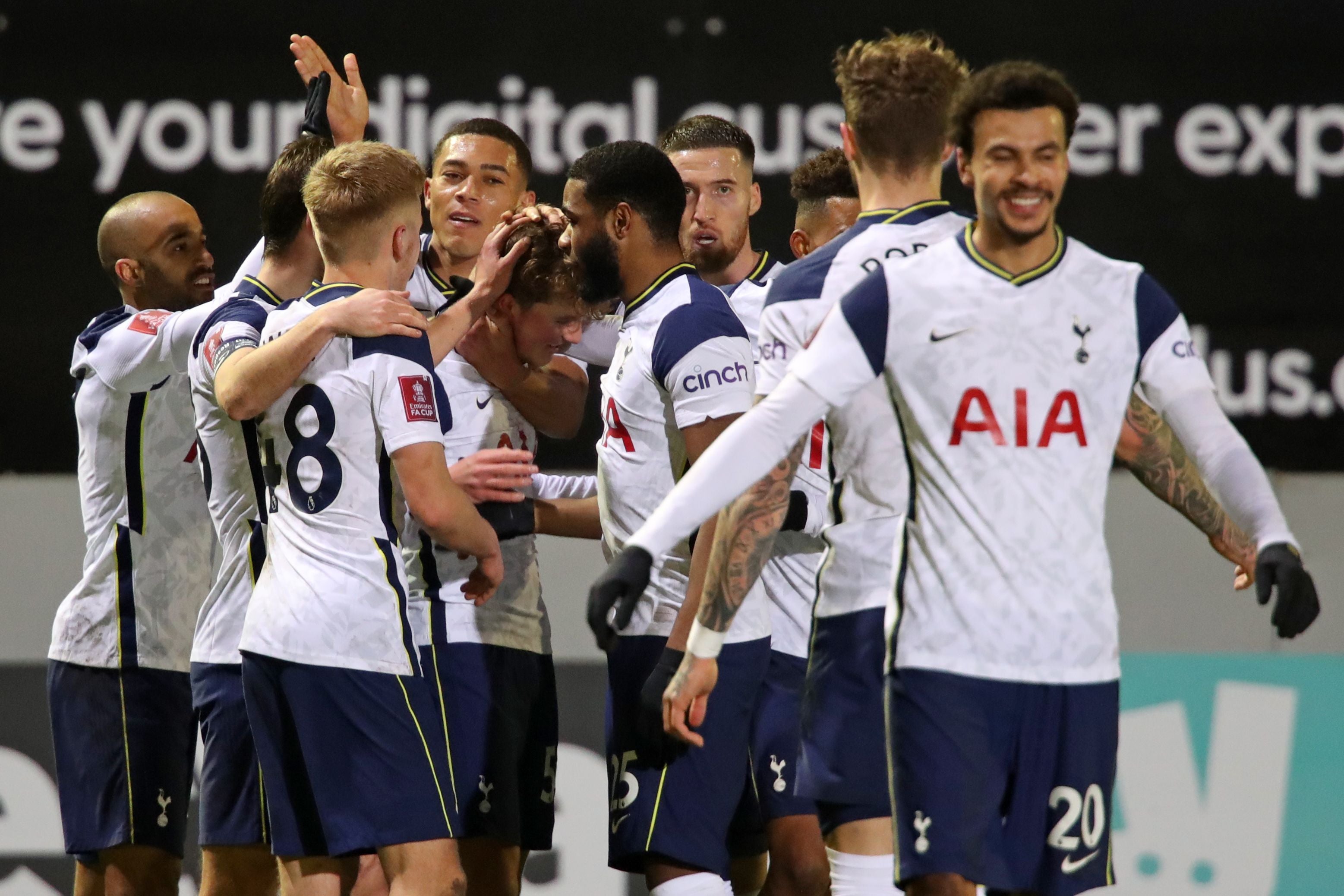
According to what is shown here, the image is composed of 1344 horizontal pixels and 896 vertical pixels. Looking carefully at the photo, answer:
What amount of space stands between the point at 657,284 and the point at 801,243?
1667 mm

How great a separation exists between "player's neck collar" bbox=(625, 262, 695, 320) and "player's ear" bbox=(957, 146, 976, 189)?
2.90 ft

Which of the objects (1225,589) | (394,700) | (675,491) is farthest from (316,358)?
(1225,589)

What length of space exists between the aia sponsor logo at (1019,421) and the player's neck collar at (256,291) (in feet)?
6.15

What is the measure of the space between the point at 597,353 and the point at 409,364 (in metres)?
1.36

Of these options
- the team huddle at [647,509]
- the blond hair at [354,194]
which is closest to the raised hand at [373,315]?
the team huddle at [647,509]

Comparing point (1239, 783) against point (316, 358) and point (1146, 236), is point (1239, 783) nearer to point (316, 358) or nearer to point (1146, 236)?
point (1146, 236)

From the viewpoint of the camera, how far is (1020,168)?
8.77 feet

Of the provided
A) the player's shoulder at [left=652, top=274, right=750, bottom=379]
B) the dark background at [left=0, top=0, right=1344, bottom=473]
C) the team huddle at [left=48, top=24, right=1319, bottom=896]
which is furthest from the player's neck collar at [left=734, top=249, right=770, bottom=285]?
the player's shoulder at [left=652, top=274, right=750, bottom=379]

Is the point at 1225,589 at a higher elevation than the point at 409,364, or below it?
below

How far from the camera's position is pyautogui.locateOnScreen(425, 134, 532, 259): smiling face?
4500 millimetres

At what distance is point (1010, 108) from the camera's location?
2699 millimetres

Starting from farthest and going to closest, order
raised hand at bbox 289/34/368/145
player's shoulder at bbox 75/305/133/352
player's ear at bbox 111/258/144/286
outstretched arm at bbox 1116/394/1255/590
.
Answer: raised hand at bbox 289/34/368/145
player's ear at bbox 111/258/144/286
player's shoulder at bbox 75/305/133/352
outstretched arm at bbox 1116/394/1255/590

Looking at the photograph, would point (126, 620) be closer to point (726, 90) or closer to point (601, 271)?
point (601, 271)

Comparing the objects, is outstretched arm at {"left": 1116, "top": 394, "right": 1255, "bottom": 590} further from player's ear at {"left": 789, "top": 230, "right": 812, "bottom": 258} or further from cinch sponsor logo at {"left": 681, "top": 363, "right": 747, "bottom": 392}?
player's ear at {"left": 789, "top": 230, "right": 812, "bottom": 258}
